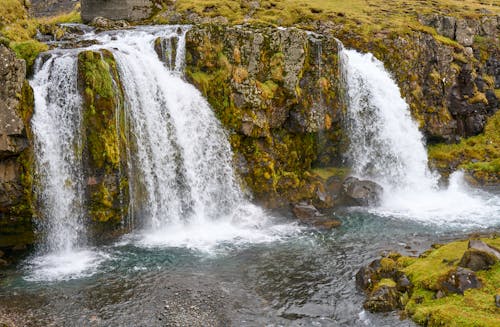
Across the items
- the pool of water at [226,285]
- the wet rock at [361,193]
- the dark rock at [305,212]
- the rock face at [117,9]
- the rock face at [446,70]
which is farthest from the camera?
the rock face at [117,9]

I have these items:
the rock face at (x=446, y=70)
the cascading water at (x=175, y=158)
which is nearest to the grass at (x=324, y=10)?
the rock face at (x=446, y=70)

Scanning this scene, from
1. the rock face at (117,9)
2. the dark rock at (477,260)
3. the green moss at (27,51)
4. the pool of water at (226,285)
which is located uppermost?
the rock face at (117,9)

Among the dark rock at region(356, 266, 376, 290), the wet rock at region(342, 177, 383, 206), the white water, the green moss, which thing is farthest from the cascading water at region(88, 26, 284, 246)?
the white water

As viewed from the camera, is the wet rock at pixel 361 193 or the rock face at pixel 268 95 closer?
the rock face at pixel 268 95

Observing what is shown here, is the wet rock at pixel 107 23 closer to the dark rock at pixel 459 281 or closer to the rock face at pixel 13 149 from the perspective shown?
the rock face at pixel 13 149

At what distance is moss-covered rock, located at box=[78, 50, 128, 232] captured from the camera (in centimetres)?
2031

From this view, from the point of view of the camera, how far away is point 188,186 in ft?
77.0

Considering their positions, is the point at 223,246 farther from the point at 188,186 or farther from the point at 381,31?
the point at 381,31

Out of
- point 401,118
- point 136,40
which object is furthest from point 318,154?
point 136,40

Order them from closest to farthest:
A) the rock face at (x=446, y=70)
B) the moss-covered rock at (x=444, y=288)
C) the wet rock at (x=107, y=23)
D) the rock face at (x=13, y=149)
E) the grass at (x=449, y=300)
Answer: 1. the grass at (x=449, y=300)
2. the moss-covered rock at (x=444, y=288)
3. the rock face at (x=13, y=149)
4. the rock face at (x=446, y=70)
5. the wet rock at (x=107, y=23)

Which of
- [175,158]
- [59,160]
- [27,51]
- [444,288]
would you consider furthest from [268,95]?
[444,288]

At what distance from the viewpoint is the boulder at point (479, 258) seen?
1334cm

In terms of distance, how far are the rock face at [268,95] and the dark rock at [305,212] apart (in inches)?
43.5

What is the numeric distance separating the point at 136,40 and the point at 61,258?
45.7 ft
